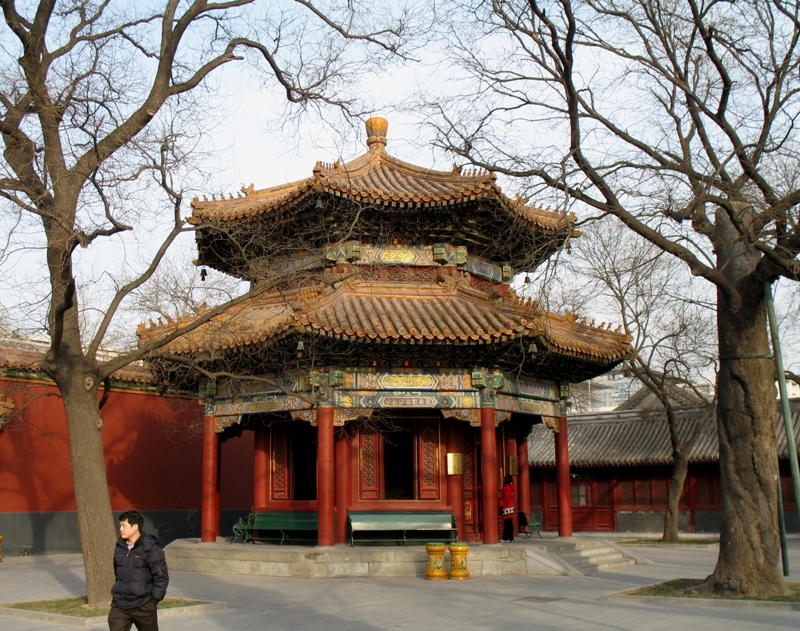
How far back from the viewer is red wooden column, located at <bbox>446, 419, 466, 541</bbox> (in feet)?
49.7

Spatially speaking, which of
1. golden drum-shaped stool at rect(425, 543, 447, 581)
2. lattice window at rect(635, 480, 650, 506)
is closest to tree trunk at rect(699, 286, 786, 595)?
golden drum-shaped stool at rect(425, 543, 447, 581)

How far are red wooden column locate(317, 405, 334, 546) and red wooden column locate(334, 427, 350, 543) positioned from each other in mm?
530

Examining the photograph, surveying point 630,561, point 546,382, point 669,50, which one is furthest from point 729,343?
point 630,561

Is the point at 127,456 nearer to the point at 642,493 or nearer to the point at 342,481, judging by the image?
the point at 342,481

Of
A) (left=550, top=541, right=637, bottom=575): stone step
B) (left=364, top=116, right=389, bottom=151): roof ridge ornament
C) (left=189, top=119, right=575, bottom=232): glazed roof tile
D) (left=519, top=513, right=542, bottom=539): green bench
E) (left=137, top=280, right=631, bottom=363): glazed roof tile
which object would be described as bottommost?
(left=550, top=541, right=637, bottom=575): stone step

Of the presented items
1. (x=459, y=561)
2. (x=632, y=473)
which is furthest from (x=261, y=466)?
(x=632, y=473)

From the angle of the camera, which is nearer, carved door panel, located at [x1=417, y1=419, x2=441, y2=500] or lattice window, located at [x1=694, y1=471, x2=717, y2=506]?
carved door panel, located at [x1=417, y1=419, x2=441, y2=500]

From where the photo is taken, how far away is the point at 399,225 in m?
15.5

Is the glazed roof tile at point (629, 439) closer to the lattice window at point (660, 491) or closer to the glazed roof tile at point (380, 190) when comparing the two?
the lattice window at point (660, 491)

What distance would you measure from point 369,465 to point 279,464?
6.13 ft

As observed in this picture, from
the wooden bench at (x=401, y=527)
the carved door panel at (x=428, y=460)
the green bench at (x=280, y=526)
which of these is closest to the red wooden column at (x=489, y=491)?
the wooden bench at (x=401, y=527)

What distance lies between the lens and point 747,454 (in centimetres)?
1055

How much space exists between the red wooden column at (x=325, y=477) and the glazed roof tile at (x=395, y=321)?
160cm

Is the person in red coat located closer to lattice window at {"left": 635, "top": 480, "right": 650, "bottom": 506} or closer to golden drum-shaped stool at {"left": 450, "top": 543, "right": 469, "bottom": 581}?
golden drum-shaped stool at {"left": 450, "top": 543, "right": 469, "bottom": 581}
